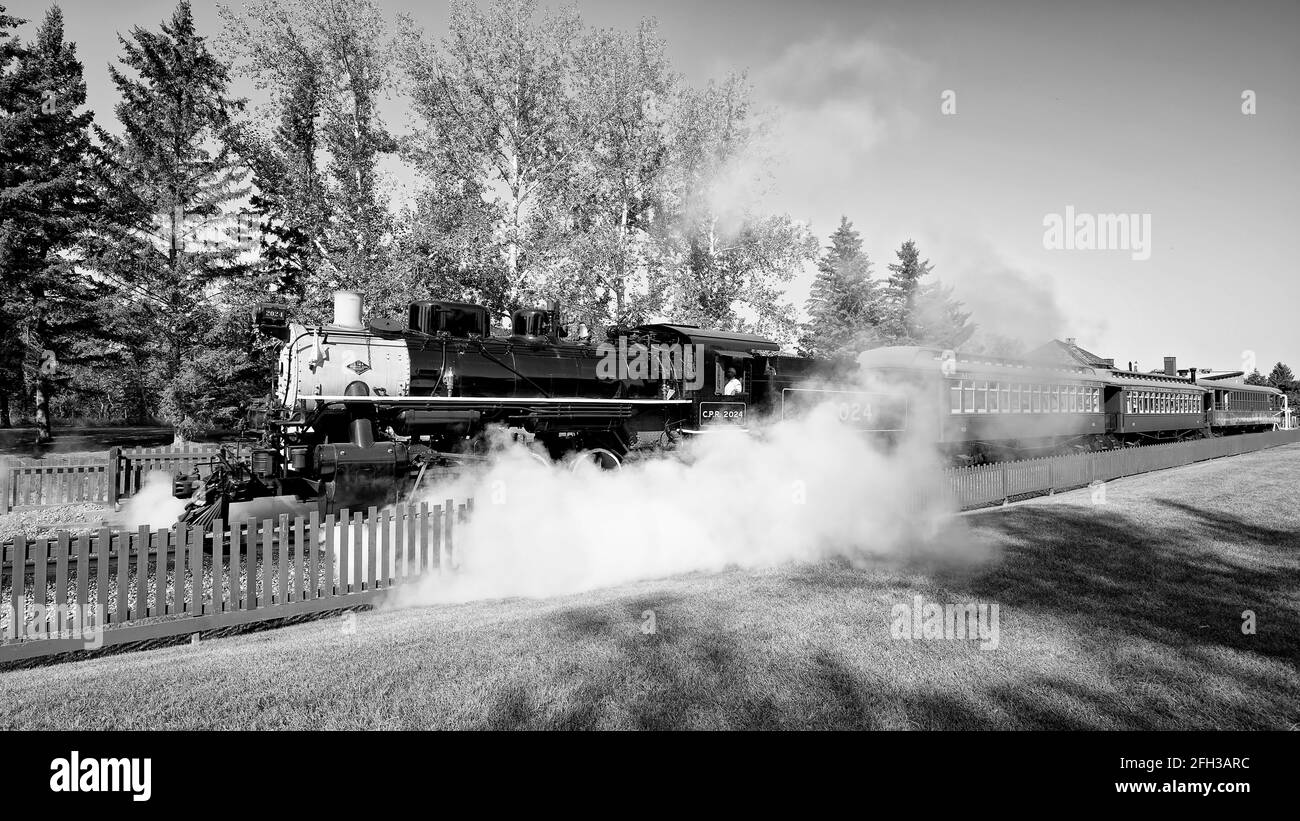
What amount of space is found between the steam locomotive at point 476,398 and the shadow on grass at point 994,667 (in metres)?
3.93

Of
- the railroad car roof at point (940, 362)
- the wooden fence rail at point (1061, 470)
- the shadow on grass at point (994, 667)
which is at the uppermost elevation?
the railroad car roof at point (940, 362)

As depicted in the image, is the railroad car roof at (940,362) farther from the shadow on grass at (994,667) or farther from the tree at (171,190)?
the tree at (171,190)

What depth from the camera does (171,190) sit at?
80.7 ft

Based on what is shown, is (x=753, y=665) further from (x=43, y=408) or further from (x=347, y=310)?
(x=43, y=408)

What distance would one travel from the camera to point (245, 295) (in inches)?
910

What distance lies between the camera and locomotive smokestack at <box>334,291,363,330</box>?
945cm

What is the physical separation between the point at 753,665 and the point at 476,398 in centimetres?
591

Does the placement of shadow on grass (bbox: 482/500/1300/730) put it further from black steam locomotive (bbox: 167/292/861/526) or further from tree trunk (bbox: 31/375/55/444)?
tree trunk (bbox: 31/375/55/444)

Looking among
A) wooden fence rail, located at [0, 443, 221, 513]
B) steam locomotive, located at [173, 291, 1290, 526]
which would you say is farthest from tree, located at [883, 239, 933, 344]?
wooden fence rail, located at [0, 443, 221, 513]

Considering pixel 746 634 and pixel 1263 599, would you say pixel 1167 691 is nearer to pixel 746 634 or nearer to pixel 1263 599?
pixel 746 634

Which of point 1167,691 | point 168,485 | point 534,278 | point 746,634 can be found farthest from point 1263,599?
point 534,278

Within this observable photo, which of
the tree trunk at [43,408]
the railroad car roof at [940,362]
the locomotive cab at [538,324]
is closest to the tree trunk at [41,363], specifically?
the tree trunk at [43,408]

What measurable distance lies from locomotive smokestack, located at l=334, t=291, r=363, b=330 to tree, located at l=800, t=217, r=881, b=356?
119 ft

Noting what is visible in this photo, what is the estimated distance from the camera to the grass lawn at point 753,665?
374cm
